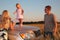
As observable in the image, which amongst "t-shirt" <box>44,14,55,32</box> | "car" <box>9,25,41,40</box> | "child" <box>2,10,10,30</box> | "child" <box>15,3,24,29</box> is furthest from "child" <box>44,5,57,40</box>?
"child" <box>15,3,24,29</box>

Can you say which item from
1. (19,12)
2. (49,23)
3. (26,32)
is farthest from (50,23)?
(19,12)

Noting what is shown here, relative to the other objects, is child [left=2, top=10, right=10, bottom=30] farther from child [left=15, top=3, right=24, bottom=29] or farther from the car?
child [left=15, top=3, right=24, bottom=29]

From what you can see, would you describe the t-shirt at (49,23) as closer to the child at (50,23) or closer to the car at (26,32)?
the child at (50,23)

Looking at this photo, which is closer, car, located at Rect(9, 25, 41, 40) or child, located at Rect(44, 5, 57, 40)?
child, located at Rect(44, 5, 57, 40)

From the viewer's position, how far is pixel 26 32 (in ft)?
9.89

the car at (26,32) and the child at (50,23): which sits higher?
the child at (50,23)

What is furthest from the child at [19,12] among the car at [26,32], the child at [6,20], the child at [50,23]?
the child at [50,23]

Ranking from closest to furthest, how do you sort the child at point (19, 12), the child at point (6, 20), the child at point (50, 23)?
the child at point (50, 23)
the child at point (6, 20)
the child at point (19, 12)

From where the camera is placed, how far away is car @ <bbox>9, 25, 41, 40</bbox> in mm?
2706

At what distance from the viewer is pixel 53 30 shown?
264cm

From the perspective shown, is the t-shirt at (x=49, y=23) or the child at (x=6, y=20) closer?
the t-shirt at (x=49, y=23)

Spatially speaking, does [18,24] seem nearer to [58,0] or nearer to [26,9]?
[26,9]

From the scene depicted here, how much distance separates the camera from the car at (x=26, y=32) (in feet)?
8.88

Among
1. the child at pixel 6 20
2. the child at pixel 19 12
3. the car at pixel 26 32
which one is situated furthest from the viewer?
the child at pixel 19 12
